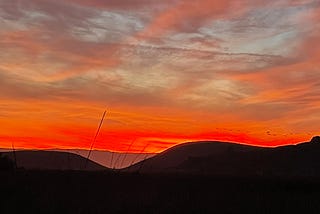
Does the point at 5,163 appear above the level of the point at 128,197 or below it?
above

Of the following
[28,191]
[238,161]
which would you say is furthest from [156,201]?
[238,161]

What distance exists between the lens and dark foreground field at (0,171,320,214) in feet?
33.9

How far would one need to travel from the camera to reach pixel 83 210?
32.2ft

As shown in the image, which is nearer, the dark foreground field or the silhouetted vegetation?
the dark foreground field

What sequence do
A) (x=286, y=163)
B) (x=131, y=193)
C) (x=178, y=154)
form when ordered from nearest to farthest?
(x=131, y=193)
(x=286, y=163)
(x=178, y=154)

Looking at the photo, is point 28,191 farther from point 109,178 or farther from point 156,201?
point 109,178

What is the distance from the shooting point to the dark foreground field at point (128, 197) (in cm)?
1033

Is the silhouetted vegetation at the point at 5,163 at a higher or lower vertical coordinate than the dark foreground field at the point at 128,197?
higher

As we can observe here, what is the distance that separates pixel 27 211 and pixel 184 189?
445cm

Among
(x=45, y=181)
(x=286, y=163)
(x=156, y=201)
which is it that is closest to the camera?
(x=156, y=201)

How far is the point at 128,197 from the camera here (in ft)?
37.6

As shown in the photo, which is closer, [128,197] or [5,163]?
[128,197]

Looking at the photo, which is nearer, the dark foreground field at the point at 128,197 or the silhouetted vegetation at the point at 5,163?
the dark foreground field at the point at 128,197

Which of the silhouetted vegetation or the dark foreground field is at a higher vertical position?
the silhouetted vegetation
